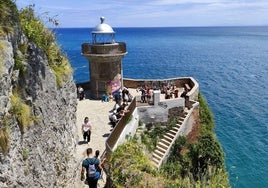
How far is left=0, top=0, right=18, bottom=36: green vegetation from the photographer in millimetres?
7605

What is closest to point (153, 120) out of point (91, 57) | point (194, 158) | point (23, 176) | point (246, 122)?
point (194, 158)

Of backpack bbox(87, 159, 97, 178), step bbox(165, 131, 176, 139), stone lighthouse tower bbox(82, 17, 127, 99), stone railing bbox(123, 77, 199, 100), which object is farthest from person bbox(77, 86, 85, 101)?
backpack bbox(87, 159, 97, 178)

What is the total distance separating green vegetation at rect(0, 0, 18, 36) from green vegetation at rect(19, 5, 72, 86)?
2.85 ft

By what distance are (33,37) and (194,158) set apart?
50.5 feet

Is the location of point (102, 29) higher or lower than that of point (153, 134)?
higher

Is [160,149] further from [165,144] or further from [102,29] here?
[102,29]

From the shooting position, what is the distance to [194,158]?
71.7 ft

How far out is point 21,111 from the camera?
25.7 ft

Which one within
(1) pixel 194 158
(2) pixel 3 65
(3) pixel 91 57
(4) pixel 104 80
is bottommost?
(1) pixel 194 158

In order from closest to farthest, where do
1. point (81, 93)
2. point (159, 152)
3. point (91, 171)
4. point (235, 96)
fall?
point (91, 171)
point (159, 152)
point (81, 93)
point (235, 96)

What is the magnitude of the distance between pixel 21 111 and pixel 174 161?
15.1 meters

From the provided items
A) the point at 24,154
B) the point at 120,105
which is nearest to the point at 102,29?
the point at 120,105

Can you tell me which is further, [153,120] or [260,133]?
[260,133]

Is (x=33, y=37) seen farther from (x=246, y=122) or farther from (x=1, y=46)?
(x=246, y=122)
